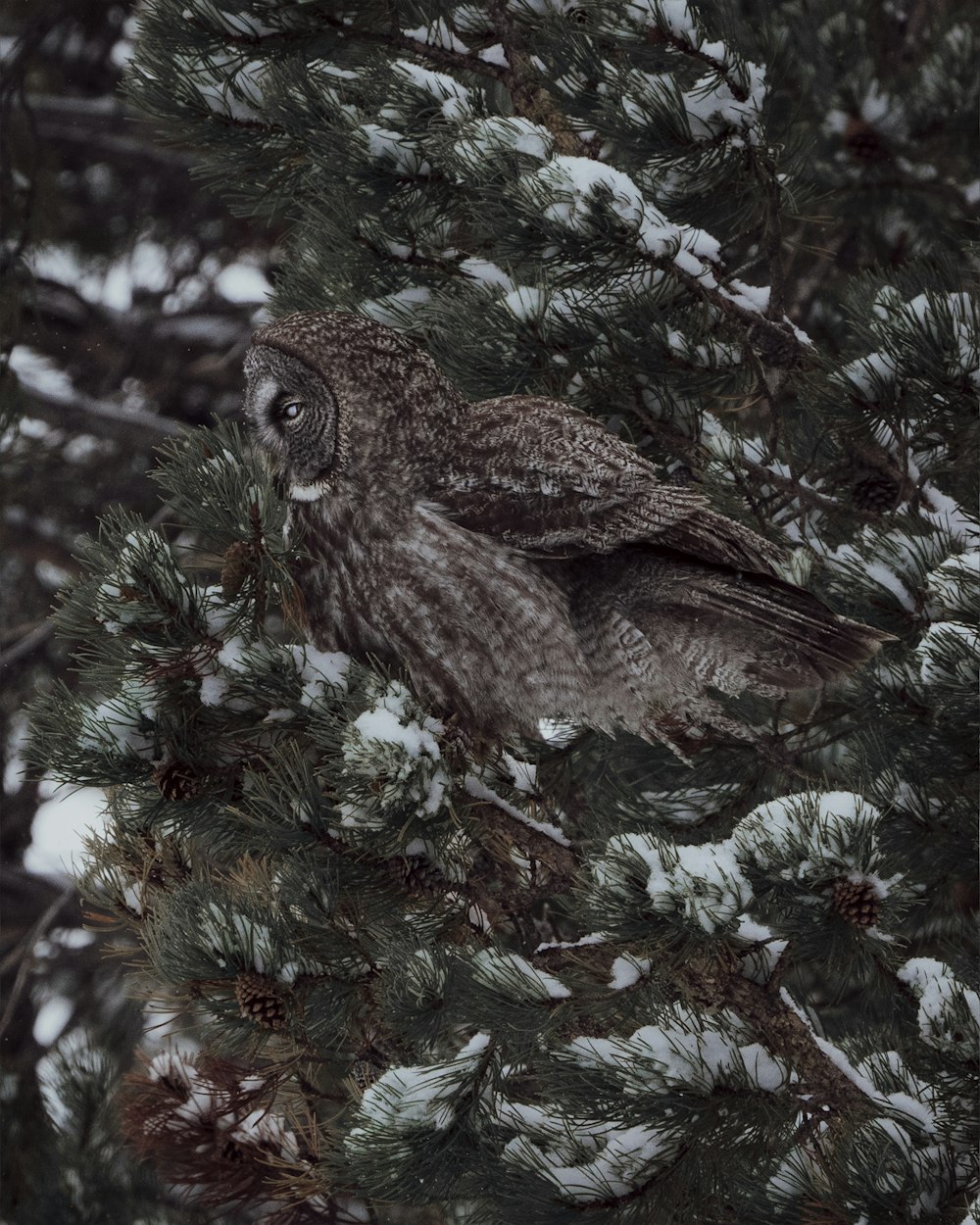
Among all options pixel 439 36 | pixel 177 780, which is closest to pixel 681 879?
pixel 177 780

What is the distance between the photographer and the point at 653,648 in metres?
2.20

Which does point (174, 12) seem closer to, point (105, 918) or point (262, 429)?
point (262, 429)

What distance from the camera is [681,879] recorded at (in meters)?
1.70

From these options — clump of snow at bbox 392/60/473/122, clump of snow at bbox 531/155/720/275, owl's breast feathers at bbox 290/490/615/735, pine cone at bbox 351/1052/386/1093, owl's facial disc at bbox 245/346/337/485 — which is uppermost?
clump of snow at bbox 531/155/720/275

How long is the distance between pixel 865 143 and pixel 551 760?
80.1 inches

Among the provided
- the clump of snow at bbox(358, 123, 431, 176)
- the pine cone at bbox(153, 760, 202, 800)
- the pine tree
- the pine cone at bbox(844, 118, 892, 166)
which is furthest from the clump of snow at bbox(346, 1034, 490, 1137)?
the pine cone at bbox(844, 118, 892, 166)

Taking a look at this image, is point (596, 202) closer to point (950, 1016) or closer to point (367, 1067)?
point (950, 1016)

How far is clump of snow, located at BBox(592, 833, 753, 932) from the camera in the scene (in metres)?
1.69

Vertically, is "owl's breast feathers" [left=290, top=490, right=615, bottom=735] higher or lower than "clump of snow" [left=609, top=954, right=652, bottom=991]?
higher

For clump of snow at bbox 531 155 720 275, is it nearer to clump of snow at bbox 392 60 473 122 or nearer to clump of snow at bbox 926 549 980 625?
clump of snow at bbox 392 60 473 122

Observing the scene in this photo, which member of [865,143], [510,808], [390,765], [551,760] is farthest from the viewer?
[865,143]

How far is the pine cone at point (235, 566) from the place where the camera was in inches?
74.1

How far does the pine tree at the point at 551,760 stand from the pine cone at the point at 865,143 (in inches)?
47.0

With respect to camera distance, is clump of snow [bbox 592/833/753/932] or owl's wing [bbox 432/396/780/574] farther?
owl's wing [bbox 432/396/780/574]
